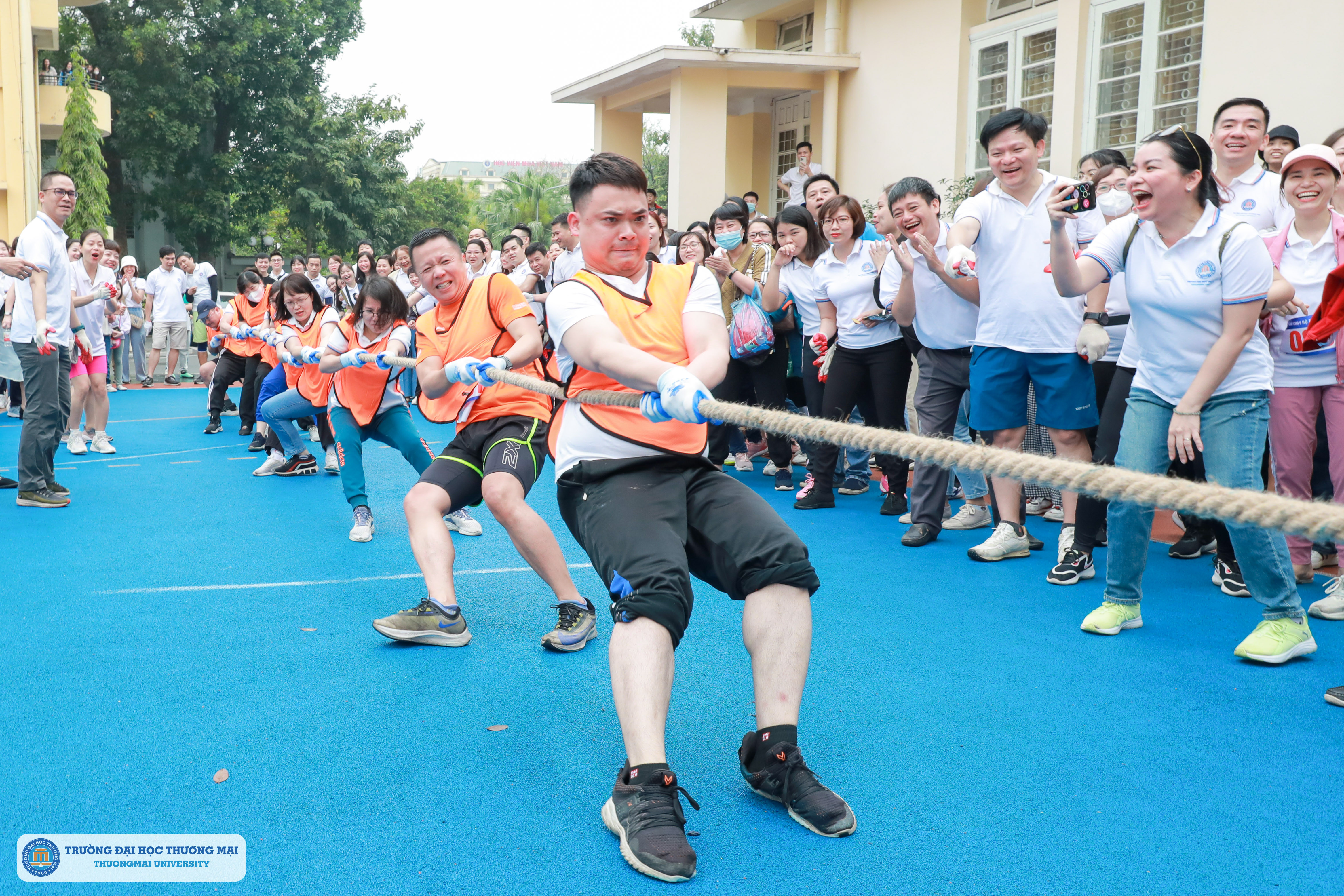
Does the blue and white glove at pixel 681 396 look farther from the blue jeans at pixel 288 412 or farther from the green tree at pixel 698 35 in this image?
the green tree at pixel 698 35

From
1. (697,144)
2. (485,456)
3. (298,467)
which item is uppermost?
(697,144)

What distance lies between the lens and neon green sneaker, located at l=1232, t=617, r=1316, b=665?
3736 millimetres

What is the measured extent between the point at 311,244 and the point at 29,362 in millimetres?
26088

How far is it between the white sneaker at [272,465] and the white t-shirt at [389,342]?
239cm

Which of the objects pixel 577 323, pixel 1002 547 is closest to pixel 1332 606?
pixel 1002 547

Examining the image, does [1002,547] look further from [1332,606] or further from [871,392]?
[871,392]

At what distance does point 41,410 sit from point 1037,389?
5.79m

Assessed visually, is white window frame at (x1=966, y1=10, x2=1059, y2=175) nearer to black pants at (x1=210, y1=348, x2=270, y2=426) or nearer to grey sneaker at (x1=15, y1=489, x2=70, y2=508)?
black pants at (x1=210, y1=348, x2=270, y2=426)

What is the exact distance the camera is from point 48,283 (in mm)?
6531

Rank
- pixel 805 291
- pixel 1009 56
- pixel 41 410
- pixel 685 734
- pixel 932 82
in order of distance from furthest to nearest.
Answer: pixel 932 82 < pixel 1009 56 < pixel 805 291 < pixel 41 410 < pixel 685 734

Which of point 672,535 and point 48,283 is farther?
point 48,283

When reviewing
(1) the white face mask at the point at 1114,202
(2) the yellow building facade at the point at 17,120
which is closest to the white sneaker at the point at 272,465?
(1) the white face mask at the point at 1114,202

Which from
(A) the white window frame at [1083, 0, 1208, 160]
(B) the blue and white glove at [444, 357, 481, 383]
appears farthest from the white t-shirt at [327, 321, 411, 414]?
(A) the white window frame at [1083, 0, 1208, 160]

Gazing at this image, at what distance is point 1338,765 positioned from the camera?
2936mm
